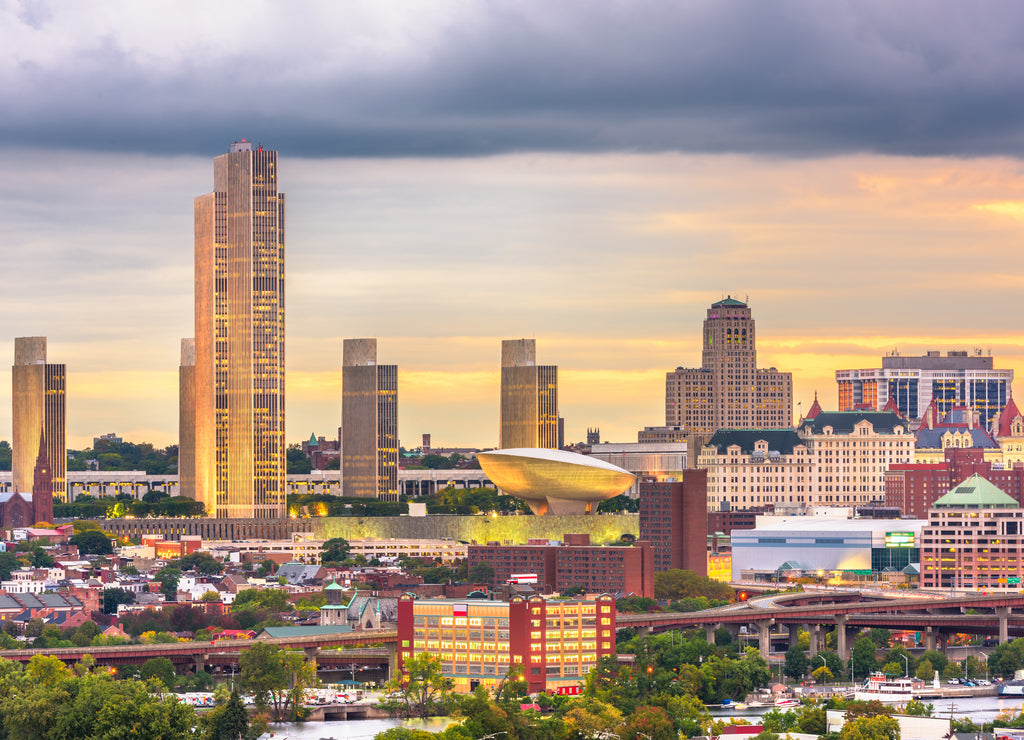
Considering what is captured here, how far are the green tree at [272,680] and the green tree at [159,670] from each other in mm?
4705

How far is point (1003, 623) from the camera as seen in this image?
7475 inches

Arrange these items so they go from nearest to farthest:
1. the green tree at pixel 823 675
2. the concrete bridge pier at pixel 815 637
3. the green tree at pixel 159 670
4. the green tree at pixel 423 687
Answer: the green tree at pixel 423 687 → the green tree at pixel 159 670 → the green tree at pixel 823 675 → the concrete bridge pier at pixel 815 637

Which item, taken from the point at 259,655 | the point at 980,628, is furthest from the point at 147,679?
the point at 980,628

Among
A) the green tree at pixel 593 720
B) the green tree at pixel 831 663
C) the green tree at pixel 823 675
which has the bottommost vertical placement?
the green tree at pixel 593 720

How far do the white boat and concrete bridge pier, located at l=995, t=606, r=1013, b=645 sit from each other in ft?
94.5

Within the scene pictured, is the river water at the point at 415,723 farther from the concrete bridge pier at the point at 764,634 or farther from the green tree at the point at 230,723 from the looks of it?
the concrete bridge pier at the point at 764,634

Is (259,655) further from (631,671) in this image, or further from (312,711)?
(631,671)

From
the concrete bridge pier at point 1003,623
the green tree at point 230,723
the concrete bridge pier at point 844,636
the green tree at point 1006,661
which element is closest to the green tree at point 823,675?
the green tree at point 1006,661

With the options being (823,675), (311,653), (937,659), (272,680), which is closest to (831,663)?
(823,675)

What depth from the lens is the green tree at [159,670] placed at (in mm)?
153750

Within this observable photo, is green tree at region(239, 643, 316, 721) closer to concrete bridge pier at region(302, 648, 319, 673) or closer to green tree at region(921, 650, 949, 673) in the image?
concrete bridge pier at region(302, 648, 319, 673)

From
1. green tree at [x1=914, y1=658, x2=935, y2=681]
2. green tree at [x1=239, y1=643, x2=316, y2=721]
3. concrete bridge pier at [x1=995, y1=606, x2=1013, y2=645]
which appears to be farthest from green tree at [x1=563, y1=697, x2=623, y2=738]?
concrete bridge pier at [x1=995, y1=606, x2=1013, y2=645]

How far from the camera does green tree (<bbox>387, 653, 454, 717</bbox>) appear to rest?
147 metres

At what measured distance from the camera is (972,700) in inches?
6029
